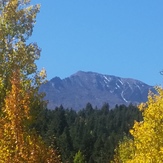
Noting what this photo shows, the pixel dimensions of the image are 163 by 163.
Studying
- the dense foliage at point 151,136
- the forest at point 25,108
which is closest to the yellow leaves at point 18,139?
the forest at point 25,108

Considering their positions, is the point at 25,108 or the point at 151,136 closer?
the point at 25,108

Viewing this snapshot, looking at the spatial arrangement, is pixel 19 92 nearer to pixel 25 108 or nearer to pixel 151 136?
pixel 25 108

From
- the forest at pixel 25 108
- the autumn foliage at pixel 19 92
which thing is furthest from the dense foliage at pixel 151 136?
the autumn foliage at pixel 19 92

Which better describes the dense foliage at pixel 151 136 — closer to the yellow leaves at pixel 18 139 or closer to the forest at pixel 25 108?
the forest at pixel 25 108

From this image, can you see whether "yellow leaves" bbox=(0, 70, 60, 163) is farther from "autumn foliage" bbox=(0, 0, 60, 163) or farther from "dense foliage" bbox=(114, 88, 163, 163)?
"dense foliage" bbox=(114, 88, 163, 163)

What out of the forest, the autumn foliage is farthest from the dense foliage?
the autumn foliage

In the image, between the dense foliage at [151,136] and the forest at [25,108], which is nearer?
the forest at [25,108]

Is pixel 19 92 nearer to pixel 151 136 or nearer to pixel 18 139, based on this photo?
pixel 18 139

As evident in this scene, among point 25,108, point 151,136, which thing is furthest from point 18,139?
point 151,136

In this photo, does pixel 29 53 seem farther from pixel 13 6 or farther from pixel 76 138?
pixel 76 138

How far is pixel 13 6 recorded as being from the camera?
23.1 meters

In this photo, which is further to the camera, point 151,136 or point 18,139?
point 151,136

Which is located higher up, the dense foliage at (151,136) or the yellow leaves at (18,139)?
the dense foliage at (151,136)

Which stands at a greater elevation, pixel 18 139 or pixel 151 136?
pixel 151 136
